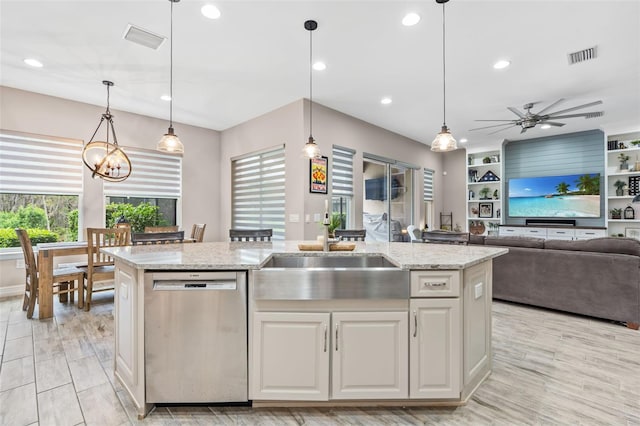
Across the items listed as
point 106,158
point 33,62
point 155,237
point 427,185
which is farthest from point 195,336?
point 427,185

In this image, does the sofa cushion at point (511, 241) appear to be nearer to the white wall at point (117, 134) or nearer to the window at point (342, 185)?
the window at point (342, 185)

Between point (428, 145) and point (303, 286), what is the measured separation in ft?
22.2

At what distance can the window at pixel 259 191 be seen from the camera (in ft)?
16.3

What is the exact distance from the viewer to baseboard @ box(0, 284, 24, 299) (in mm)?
4082

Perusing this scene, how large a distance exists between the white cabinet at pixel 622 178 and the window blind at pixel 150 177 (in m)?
8.57

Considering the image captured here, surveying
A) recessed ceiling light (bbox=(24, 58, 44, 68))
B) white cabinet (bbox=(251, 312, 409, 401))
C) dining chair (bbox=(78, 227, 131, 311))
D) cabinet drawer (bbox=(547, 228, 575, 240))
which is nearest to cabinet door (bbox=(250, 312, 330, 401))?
white cabinet (bbox=(251, 312, 409, 401))

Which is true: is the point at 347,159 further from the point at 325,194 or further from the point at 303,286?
the point at 303,286

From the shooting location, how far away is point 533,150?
23.2ft

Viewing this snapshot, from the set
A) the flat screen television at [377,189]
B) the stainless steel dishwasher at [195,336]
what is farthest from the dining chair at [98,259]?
the flat screen television at [377,189]

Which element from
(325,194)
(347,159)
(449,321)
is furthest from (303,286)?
(347,159)

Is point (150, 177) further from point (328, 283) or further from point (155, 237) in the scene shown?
point (328, 283)

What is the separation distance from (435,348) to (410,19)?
2666mm

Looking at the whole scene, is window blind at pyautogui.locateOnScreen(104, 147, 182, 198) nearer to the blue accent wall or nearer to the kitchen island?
the kitchen island

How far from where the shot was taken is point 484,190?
7.70m
